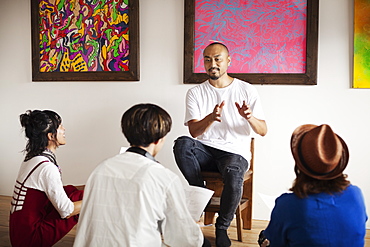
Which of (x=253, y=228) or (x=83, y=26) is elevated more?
(x=83, y=26)

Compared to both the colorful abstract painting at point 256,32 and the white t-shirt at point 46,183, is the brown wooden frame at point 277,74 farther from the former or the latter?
the white t-shirt at point 46,183

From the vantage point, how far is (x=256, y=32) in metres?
3.32

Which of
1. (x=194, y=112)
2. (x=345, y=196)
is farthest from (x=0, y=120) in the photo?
(x=345, y=196)

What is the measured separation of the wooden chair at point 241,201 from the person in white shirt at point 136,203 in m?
1.12

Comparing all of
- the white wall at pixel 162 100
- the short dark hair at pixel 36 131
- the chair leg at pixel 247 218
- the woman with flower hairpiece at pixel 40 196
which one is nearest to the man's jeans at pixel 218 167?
the chair leg at pixel 247 218

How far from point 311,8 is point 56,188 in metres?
2.18

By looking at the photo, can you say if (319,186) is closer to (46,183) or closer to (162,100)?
(46,183)

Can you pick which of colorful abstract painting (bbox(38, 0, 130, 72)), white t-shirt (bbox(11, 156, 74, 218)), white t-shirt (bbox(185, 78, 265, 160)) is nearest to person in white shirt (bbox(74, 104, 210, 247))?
Result: white t-shirt (bbox(11, 156, 74, 218))

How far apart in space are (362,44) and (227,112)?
3.57 ft

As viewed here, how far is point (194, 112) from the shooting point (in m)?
3.01

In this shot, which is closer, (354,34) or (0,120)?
(354,34)

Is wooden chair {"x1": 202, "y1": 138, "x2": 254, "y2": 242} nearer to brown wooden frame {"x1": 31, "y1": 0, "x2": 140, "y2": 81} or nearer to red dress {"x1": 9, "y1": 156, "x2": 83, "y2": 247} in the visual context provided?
red dress {"x1": 9, "y1": 156, "x2": 83, "y2": 247}

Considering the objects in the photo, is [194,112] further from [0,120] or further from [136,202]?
[0,120]

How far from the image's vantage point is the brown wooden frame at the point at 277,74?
10.5 ft
